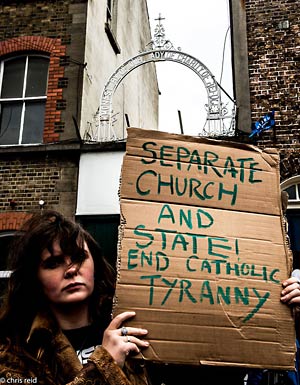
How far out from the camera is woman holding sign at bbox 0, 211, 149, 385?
4.98ft

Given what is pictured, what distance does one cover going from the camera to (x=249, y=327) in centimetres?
178

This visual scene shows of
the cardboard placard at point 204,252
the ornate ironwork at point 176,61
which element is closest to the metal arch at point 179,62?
the ornate ironwork at point 176,61

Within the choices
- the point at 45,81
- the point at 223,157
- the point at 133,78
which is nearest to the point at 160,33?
the point at 45,81

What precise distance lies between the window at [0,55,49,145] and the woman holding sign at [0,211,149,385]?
626 cm

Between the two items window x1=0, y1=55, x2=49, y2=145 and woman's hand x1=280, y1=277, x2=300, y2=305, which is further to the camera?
window x1=0, y1=55, x2=49, y2=145

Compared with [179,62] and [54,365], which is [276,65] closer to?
[179,62]

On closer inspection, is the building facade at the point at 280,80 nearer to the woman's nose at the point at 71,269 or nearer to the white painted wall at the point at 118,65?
the white painted wall at the point at 118,65

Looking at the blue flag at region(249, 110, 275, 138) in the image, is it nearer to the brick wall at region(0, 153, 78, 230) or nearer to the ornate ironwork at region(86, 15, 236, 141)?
the ornate ironwork at region(86, 15, 236, 141)

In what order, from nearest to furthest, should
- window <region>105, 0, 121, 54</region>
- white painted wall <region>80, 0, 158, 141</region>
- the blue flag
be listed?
the blue flag
white painted wall <region>80, 0, 158, 141</region>
window <region>105, 0, 121, 54</region>

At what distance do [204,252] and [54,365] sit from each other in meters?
0.77

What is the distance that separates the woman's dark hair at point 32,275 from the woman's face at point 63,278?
0.09ft

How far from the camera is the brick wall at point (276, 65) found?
6.98 m

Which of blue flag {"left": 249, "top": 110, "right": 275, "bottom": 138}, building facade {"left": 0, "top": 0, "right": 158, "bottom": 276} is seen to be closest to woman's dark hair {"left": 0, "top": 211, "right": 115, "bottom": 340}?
building facade {"left": 0, "top": 0, "right": 158, "bottom": 276}

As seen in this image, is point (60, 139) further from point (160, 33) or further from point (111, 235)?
point (160, 33)
